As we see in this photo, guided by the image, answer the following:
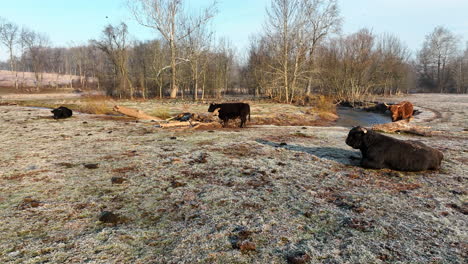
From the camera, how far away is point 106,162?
581 centimetres

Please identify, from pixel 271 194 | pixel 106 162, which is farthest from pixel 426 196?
pixel 106 162

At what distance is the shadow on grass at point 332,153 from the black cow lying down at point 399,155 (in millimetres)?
532

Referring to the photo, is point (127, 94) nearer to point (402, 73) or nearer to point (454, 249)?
point (454, 249)

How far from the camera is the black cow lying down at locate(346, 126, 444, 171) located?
212 inches

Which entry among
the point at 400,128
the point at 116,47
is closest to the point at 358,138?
the point at 400,128

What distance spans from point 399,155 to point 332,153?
1723 mm

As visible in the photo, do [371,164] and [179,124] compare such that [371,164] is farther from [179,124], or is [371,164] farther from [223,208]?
[179,124]

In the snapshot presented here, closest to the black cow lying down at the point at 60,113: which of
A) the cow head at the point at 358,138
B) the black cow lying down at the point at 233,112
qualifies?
the black cow lying down at the point at 233,112

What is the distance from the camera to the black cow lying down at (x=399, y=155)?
5.38m

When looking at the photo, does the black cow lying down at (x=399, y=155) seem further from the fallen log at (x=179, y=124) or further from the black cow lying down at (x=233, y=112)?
the fallen log at (x=179, y=124)

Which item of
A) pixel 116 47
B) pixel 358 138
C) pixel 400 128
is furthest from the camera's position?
pixel 116 47

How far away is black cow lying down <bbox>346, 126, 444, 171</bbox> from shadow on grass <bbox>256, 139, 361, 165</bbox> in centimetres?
53

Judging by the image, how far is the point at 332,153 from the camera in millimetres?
6898

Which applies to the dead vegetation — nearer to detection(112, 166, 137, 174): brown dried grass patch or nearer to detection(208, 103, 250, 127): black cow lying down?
detection(112, 166, 137, 174): brown dried grass patch
